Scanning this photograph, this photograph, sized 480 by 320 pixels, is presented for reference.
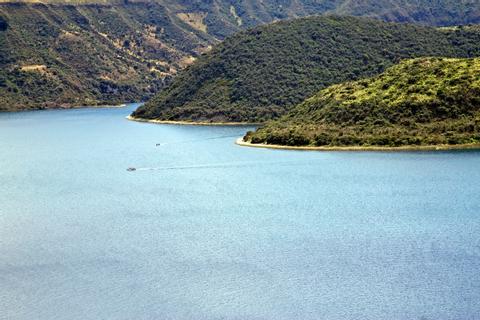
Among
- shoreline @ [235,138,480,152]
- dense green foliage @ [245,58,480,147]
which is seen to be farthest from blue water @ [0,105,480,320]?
dense green foliage @ [245,58,480,147]

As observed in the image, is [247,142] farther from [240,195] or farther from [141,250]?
[141,250]

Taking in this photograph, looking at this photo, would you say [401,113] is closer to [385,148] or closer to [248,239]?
[385,148]

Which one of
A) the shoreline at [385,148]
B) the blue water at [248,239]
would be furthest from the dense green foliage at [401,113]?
the blue water at [248,239]

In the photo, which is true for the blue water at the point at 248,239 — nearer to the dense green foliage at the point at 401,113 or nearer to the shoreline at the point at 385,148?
the shoreline at the point at 385,148

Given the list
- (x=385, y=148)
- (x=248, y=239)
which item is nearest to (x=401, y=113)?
(x=385, y=148)

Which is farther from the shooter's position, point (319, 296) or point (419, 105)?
point (419, 105)

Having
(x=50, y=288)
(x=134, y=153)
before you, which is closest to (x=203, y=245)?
(x=50, y=288)
